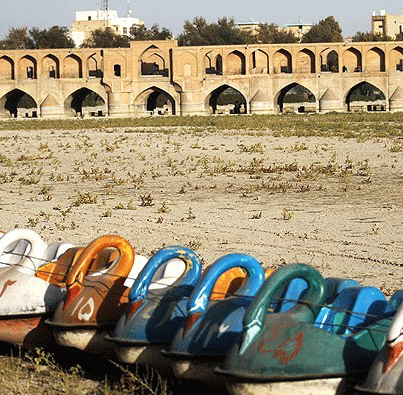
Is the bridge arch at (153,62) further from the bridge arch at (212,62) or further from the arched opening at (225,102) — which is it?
the arched opening at (225,102)

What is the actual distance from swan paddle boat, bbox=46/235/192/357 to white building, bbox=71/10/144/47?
81.3m

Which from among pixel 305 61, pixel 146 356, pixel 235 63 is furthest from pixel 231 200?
pixel 305 61

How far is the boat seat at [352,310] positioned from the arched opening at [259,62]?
44.5m

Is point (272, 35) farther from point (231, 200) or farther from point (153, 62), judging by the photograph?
point (231, 200)

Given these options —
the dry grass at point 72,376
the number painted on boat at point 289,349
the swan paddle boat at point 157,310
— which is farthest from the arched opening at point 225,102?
the number painted on boat at point 289,349

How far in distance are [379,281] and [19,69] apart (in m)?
44.1

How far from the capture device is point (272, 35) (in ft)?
234

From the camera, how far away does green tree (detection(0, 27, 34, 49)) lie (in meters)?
64.6

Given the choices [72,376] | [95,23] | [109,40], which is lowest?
[72,376]

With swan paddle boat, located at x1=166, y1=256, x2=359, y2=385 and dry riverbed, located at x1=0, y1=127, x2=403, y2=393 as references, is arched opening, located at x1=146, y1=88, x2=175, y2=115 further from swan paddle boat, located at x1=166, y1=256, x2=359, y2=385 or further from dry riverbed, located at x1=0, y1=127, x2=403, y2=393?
swan paddle boat, located at x1=166, y1=256, x2=359, y2=385

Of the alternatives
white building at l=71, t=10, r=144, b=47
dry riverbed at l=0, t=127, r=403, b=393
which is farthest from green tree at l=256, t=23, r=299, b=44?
dry riverbed at l=0, t=127, r=403, b=393

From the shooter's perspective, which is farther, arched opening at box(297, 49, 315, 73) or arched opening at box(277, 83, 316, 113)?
arched opening at box(277, 83, 316, 113)

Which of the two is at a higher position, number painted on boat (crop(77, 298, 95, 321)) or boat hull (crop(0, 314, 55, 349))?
number painted on boat (crop(77, 298, 95, 321))

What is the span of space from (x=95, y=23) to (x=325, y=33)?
1156 inches
